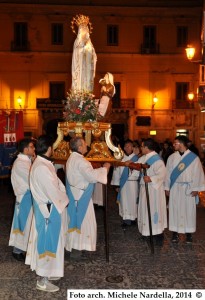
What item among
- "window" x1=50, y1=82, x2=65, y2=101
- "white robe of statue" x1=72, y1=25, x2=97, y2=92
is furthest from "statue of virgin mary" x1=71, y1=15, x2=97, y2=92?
"window" x1=50, y1=82, x2=65, y2=101

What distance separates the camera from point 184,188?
253 inches

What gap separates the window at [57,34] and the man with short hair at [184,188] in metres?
20.3

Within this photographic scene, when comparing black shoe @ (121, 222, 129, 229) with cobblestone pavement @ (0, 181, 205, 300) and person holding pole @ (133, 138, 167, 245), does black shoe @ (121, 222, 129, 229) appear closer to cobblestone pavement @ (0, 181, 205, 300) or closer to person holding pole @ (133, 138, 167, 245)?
cobblestone pavement @ (0, 181, 205, 300)

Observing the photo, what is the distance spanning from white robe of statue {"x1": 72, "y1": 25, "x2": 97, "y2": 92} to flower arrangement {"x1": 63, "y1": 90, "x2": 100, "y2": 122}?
0.30 metres

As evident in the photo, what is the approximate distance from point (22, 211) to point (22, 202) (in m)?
0.13

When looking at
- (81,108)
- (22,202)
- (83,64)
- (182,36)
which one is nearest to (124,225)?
(81,108)

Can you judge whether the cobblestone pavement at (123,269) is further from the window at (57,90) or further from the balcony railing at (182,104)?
the window at (57,90)

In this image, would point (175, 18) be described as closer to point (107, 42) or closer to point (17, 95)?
point (107, 42)

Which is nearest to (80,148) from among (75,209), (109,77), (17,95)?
(75,209)

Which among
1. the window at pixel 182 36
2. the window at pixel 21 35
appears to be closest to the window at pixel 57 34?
the window at pixel 21 35

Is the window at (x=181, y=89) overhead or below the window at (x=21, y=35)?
below

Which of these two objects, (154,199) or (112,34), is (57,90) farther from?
(154,199)

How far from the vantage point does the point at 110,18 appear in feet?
82.7

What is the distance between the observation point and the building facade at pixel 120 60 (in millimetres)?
24891
